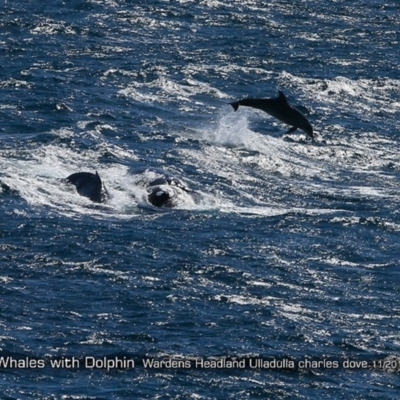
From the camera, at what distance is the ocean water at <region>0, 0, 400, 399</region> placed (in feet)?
125

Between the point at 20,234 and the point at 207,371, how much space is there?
37.0 ft

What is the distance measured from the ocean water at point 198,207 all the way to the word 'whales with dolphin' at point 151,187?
437 mm

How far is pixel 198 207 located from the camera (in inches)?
2004

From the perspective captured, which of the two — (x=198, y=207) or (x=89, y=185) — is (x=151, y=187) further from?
(x=89, y=185)

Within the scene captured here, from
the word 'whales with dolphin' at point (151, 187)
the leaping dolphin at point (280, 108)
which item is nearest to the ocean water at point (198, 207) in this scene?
the word 'whales with dolphin' at point (151, 187)

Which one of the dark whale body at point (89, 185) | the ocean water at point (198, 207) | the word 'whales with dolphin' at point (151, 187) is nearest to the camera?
the ocean water at point (198, 207)

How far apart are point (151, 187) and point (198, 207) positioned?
1830mm

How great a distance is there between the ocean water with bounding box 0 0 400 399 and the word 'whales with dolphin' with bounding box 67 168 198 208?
0.44 meters

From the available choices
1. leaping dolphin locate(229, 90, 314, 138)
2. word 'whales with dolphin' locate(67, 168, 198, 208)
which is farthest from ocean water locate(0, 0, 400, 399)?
leaping dolphin locate(229, 90, 314, 138)

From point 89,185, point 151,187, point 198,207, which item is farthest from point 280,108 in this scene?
point 89,185

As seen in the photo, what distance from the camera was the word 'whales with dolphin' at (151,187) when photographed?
50688 mm

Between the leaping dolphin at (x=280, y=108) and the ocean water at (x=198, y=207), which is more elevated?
the leaping dolphin at (x=280, y=108)

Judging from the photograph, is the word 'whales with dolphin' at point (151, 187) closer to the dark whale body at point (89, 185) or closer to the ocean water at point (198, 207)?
the dark whale body at point (89, 185)

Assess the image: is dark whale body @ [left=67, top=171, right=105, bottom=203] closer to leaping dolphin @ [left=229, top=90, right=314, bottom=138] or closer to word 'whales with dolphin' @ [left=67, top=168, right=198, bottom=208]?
word 'whales with dolphin' @ [left=67, top=168, right=198, bottom=208]
